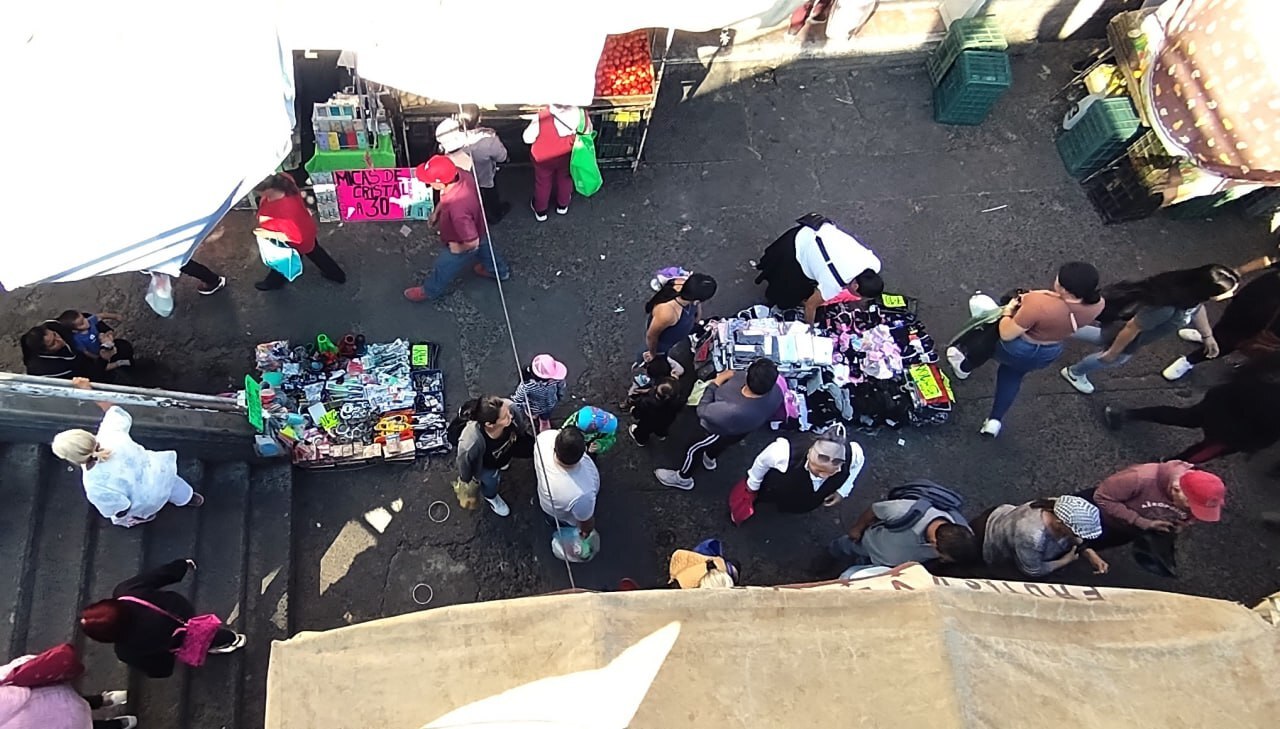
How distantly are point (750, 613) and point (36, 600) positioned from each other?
4993mm

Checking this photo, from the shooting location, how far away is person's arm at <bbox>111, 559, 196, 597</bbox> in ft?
16.8

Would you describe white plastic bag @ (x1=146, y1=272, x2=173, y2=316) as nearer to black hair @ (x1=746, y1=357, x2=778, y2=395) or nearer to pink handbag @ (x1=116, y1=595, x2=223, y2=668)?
pink handbag @ (x1=116, y1=595, x2=223, y2=668)

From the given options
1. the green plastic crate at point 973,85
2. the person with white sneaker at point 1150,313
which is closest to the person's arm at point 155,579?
the person with white sneaker at point 1150,313

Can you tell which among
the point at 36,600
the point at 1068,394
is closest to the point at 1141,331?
the point at 1068,394

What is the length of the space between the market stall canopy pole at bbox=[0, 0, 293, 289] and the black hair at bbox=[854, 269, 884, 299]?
4.61 m

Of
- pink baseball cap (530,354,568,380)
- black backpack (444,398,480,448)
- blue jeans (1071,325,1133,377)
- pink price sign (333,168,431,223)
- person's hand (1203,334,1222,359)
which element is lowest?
person's hand (1203,334,1222,359)

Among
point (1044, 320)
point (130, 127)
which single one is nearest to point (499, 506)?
point (130, 127)

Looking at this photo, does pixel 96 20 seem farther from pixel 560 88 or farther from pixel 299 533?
pixel 299 533

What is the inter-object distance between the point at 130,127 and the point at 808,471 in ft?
15.4

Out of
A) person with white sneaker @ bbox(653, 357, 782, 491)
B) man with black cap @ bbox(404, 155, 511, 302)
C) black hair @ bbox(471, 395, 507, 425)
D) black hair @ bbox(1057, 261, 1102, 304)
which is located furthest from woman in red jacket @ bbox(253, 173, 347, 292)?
black hair @ bbox(1057, 261, 1102, 304)

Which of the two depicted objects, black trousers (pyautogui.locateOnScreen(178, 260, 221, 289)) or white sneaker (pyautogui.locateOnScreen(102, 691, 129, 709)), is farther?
black trousers (pyautogui.locateOnScreen(178, 260, 221, 289))

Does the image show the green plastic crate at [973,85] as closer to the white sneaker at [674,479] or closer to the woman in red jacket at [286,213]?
the white sneaker at [674,479]

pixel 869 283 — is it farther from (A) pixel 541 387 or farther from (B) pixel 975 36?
(B) pixel 975 36

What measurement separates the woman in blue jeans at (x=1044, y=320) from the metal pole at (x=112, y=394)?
6280 mm
